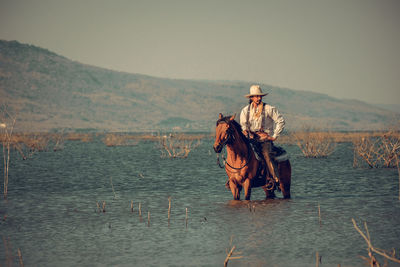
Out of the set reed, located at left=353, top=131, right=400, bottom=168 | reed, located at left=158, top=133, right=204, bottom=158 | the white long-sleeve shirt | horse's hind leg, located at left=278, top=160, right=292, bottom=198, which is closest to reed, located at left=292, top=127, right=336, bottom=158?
reed, located at left=353, top=131, right=400, bottom=168

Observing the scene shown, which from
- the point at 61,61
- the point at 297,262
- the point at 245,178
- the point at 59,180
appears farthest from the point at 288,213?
the point at 61,61

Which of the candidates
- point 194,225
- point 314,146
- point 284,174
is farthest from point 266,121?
point 314,146

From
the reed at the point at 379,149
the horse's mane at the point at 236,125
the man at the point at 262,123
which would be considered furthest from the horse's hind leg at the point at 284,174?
the reed at the point at 379,149

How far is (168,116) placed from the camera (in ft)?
477

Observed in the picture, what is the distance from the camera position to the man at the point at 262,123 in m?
10.6

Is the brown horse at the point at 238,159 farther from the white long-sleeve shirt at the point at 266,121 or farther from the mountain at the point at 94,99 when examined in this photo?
the mountain at the point at 94,99

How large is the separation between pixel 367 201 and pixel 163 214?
441 centimetres

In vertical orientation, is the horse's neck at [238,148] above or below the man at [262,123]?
below

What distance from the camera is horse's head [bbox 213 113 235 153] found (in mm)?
9633

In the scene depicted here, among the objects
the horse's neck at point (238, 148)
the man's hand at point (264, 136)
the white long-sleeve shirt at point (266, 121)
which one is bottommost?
the horse's neck at point (238, 148)

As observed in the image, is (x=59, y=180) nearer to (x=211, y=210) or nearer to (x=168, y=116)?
(x=211, y=210)

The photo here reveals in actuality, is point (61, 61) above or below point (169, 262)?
above

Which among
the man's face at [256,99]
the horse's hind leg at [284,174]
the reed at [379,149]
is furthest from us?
the reed at [379,149]

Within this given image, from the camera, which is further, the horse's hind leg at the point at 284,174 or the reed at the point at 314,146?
the reed at the point at 314,146
